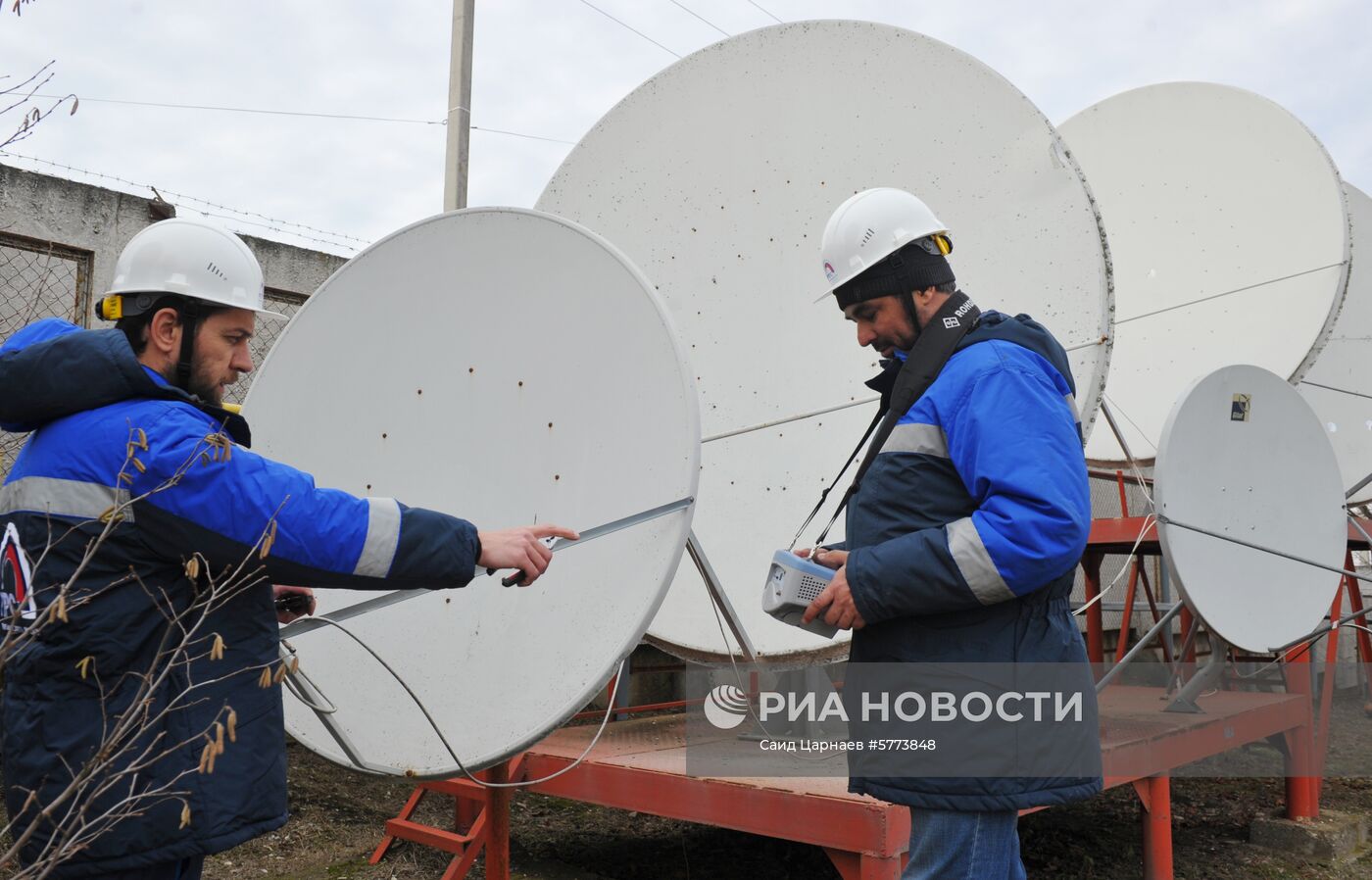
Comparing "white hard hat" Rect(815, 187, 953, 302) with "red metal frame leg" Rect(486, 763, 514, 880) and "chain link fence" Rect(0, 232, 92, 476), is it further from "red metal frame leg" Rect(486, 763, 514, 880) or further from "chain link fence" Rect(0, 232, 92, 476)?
"chain link fence" Rect(0, 232, 92, 476)

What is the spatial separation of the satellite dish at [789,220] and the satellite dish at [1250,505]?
98cm

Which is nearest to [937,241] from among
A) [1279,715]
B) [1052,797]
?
[1052,797]

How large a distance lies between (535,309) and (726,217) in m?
1.68

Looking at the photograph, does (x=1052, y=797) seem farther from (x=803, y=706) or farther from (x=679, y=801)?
(x=803, y=706)

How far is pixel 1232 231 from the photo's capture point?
278 inches

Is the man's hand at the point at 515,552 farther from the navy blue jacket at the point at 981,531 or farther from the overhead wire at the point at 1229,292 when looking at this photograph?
the overhead wire at the point at 1229,292

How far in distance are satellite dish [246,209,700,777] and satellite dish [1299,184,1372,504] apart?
626 cm

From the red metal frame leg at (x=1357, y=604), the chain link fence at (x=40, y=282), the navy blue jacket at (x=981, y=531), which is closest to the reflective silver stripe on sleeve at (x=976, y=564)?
the navy blue jacket at (x=981, y=531)

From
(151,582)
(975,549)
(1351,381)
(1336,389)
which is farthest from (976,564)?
(1351,381)

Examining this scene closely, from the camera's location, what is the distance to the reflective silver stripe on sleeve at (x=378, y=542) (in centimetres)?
203

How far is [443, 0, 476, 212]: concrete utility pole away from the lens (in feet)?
23.5

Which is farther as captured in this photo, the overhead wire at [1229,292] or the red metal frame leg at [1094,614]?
the overhead wire at [1229,292]

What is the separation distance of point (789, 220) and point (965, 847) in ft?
9.46

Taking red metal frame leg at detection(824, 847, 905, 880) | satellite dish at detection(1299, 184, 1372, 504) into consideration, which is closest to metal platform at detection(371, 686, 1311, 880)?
red metal frame leg at detection(824, 847, 905, 880)
